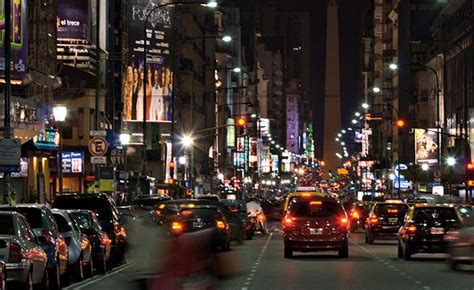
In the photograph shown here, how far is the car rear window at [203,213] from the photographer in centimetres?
3882

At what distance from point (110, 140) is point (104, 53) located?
2302 centimetres

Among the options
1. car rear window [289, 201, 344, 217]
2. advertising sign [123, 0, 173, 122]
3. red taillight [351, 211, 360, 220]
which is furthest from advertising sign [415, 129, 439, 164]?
car rear window [289, 201, 344, 217]

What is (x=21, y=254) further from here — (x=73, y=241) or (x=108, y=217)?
(x=108, y=217)

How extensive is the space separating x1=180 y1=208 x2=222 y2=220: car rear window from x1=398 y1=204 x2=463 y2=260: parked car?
6333 mm

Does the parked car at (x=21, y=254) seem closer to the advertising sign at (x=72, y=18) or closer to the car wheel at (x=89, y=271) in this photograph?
the car wheel at (x=89, y=271)

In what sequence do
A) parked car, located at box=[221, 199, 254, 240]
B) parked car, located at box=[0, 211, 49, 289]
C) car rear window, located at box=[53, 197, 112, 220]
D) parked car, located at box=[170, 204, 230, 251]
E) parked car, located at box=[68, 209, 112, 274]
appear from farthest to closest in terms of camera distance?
1. parked car, located at box=[221, 199, 254, 240]
2. parked car, located at box=[170, 204, 230, 251]
3. car rear window, located at box=[53, 197, 112, 220]
4. parked car, located at box=[68, 209, 112, 274]
5. parked car, located at box=[0, 211, 49, 289]

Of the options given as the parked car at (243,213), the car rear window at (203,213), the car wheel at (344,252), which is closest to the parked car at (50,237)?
the car rear window at (203,213)

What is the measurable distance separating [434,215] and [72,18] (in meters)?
43.7

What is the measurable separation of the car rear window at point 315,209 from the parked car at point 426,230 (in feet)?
7.18

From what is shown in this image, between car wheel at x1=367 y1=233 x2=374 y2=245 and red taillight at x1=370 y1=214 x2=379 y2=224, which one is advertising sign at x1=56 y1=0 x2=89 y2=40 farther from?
red taillight at x1=370 y1=214 x2=379 y2=224

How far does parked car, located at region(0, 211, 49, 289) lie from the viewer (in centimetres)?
2027

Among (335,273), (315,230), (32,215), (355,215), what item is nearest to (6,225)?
(32,215)

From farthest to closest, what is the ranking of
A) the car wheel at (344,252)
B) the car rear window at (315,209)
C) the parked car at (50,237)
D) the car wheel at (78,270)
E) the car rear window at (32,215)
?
the car rear window at (315,209) → the car wheel at (344,252) → the car wheel at (78,270) → the car rear window at (32,215) → the parked car at (50,237)

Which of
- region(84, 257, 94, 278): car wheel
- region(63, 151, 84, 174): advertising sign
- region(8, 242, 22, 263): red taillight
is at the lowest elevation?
region(84, 257, 94, 278): car wheel
